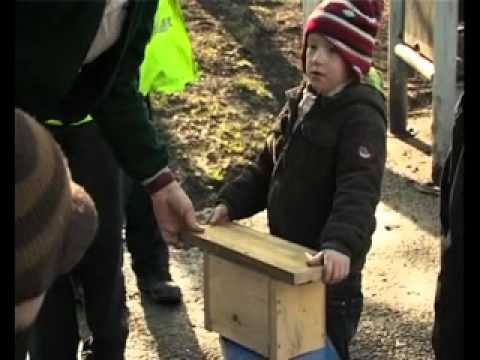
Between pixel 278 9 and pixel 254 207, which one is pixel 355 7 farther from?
pixel 278 9

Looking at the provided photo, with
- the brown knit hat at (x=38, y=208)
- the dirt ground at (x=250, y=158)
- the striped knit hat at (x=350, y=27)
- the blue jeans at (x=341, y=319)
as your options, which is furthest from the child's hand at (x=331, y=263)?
the brown knit hat at (x=38, y=208)

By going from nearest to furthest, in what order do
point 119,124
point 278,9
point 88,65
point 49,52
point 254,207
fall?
1. point 49,52
2. point 88,65
3. point 119,124
4. point 254,207
5. point 278,9

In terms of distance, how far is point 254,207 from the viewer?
346 centimetres

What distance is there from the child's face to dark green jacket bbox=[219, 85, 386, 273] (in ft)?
0.13

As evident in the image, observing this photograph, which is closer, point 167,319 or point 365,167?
point 365,167

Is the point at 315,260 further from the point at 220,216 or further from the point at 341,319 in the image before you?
the point at 220,216

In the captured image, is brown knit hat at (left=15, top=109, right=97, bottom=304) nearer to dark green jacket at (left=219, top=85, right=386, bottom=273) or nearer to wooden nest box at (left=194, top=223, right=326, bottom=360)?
wooden nest box at (left=194, top=223, right=326, bottom=360)

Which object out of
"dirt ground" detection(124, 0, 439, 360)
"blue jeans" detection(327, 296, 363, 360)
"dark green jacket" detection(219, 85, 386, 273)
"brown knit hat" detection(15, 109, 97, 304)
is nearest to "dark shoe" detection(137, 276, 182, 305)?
"dirt ground" detection(124, 0, 439, 360)

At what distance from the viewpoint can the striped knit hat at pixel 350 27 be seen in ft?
10.4

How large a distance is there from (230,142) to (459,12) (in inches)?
52.8

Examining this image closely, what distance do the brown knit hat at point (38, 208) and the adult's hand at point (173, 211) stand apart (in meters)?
1.15

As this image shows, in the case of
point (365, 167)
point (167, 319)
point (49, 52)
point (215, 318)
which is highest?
point (49, 52)

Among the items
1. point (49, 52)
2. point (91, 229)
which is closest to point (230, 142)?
point (49, 52)

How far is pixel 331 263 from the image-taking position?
2961mm
